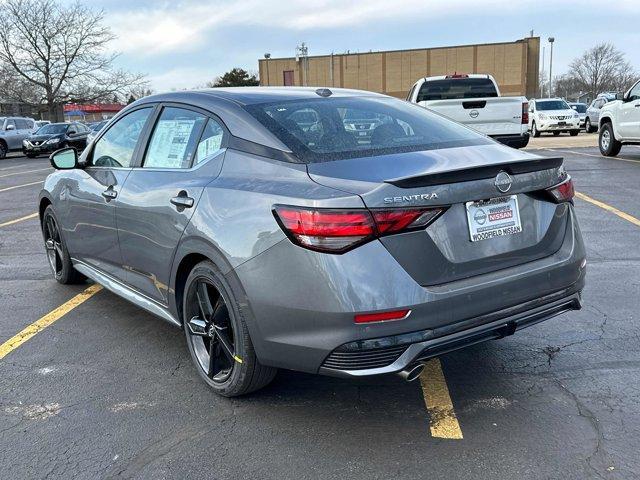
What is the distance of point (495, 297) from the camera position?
2830 millimetres

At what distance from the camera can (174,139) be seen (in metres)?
3.76

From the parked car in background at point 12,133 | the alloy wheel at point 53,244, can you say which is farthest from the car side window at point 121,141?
the parked car in background at point 12,133

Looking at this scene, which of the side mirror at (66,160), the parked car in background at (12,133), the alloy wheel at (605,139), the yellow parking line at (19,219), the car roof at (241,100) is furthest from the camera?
the parked car in background at (12,133)

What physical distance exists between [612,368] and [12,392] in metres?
3.43

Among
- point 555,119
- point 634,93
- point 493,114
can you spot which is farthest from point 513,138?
point 555,119

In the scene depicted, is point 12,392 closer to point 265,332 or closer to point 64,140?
point 265,332

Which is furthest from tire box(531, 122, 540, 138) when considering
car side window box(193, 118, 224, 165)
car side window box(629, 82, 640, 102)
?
car side window box(193, 118, 224, 165)

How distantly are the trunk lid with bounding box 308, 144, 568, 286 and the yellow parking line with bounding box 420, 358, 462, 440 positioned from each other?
0.76 m

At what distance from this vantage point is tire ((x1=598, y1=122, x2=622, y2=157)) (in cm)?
1412

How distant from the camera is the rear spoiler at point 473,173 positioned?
103 inches

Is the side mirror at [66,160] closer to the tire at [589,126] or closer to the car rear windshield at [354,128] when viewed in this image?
the car rear windshield at [354,128]

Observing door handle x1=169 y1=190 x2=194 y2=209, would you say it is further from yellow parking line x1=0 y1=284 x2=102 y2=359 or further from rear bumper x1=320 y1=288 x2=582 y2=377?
yellow parking line x1=0 y1=284 x2=102 y2=359

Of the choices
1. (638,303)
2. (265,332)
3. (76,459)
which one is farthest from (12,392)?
(638,303)

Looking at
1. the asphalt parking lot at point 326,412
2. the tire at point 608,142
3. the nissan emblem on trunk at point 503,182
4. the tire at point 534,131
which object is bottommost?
the tire at point 534,131
